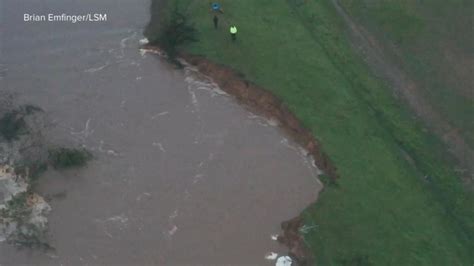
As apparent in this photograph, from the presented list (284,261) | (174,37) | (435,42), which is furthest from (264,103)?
(435,42)

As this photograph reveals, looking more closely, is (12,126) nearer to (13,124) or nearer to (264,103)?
(13,124)

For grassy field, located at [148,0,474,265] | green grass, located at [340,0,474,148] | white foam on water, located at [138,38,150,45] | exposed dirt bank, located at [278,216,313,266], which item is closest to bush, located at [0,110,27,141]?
white foam on water, located at [138,38,150,45]

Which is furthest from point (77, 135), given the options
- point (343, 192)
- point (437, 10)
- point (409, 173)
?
point (437, 10)

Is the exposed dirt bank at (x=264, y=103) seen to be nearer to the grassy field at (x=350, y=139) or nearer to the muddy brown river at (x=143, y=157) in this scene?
the grassy field at (x=350, y=139)

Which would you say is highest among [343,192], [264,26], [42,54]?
[264,26]

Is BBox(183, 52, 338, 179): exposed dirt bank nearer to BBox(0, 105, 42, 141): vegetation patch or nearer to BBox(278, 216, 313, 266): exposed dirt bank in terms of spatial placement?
BBox(278, 216, 313, 266): exposed dirt bank

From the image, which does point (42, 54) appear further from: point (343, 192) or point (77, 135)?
point (343, 192)
